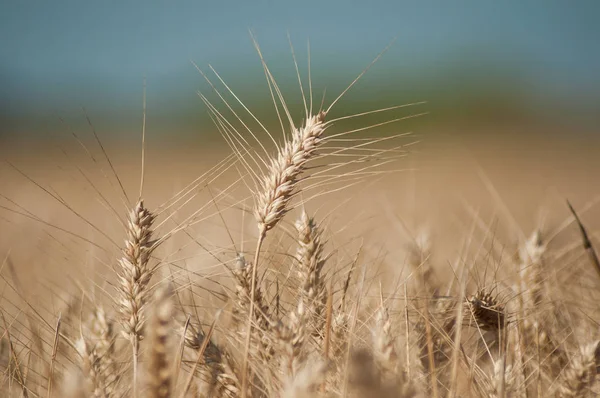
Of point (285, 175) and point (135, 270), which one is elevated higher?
point (285, 175)

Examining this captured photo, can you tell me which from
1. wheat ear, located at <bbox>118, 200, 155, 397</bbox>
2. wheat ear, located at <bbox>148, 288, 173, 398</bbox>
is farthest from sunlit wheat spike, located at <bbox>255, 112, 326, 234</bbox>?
wheat ear, located at <bbox>148, 288, 173, 398</bbox>

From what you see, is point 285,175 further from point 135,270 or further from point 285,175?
point 135,270

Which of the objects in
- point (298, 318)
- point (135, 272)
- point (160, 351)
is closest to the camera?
point (160, 351)

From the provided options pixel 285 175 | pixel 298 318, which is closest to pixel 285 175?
pixel 285 175

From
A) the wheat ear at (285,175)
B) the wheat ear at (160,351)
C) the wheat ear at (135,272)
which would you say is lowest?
the wheat ear at (160,351)

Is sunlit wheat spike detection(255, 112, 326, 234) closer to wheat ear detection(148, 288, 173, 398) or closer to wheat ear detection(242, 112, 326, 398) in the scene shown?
wheat ear detection(242, 112, 326, 398)

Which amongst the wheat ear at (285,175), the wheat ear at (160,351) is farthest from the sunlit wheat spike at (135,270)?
the wheat ear at (160,351)

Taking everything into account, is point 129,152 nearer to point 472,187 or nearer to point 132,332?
point 472,187

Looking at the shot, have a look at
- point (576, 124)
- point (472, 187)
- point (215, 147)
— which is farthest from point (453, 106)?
point (472, 187)

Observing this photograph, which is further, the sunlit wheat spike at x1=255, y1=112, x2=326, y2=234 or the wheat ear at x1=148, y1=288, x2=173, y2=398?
the sunlit wheat spike at x1=255, y1=112, x2=326, y2=234

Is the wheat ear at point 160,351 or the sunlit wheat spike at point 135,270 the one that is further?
the sunlit wheat spike at point 135,270

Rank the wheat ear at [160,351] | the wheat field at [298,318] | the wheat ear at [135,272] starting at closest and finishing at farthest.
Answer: the wheat ear at [160,351], the wheat field at [298,318], the wheat ear at [135,272]

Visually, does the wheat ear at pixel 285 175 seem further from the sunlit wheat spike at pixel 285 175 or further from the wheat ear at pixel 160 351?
the wheat ear at pixel 160 351

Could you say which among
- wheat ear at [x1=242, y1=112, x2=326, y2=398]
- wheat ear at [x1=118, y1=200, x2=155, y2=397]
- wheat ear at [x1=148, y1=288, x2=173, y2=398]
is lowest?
wheat ear at [x1=148, y1=288, x2=173, y2=398]
